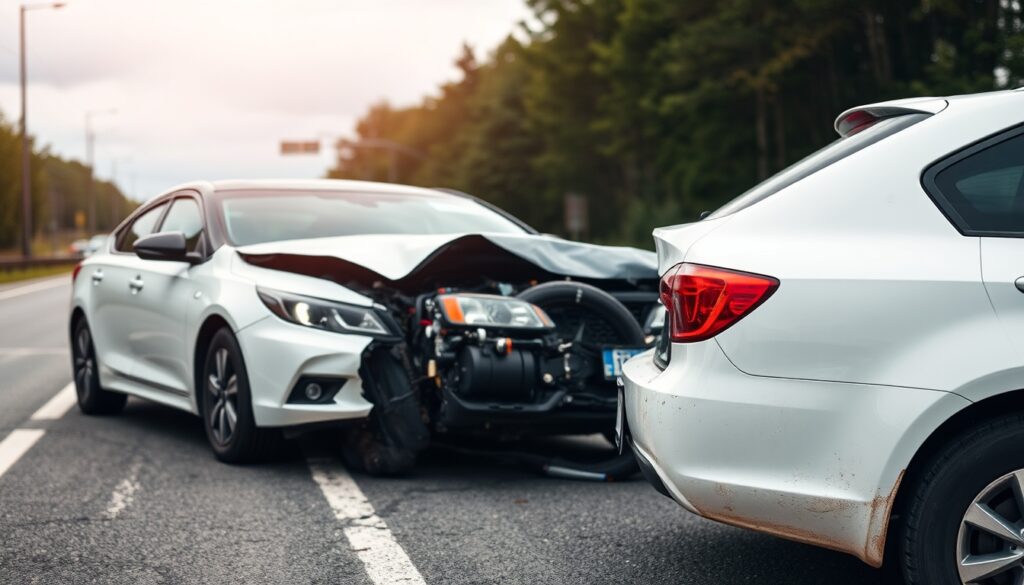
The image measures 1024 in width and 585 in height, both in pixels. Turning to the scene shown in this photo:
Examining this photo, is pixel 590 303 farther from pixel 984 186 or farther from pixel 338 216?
pixel 984 186

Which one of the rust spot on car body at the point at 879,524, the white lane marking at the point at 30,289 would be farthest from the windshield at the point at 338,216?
the white lane marking at the point at 30,289

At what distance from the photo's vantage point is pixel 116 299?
8.03 m

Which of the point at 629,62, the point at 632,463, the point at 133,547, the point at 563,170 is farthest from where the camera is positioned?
the point at 563,170

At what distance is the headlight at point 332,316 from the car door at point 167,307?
103 centimetres

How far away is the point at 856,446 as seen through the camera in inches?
132

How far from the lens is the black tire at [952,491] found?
3.25 metres

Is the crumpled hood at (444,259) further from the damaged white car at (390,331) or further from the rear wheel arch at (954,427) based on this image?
the rear wheel arch at (954,427)

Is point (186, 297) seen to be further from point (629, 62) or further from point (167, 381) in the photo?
point (629, 62)

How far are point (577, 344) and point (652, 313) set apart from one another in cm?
54

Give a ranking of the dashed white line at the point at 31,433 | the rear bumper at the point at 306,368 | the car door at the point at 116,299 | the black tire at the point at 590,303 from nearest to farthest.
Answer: the rear bumper at the point at 306,368
the black tire at the point at 590,303
the dashed white line at the point at 31,433
the car door at the point at 116,299

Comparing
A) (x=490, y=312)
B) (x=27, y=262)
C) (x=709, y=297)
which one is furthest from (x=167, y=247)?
(x=27, y=262)

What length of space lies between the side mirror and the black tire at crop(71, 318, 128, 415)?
1.67 metres

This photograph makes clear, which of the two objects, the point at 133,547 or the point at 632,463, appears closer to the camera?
the point at 133,547

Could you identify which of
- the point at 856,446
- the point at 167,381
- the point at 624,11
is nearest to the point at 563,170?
the point at 624,11
